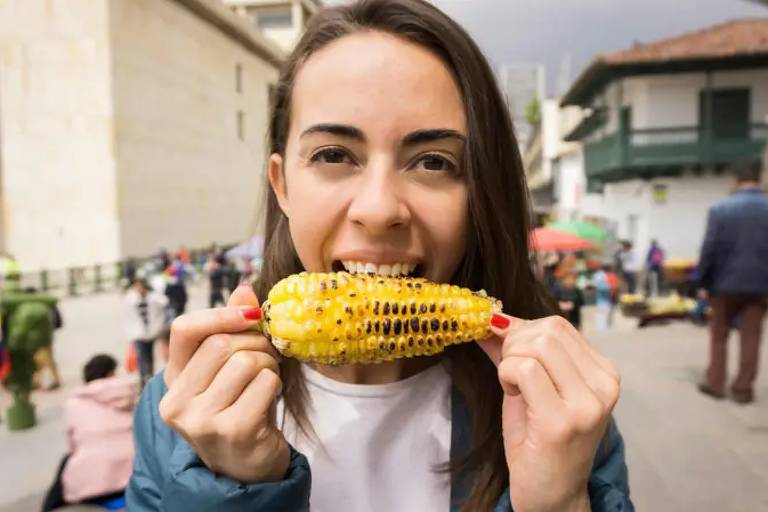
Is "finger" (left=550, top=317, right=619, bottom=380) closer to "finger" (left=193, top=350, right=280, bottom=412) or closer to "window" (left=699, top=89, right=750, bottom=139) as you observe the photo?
"finger" (left=193, top=350, right=280, bottom=412)

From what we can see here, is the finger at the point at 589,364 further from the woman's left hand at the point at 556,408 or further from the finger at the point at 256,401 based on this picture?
the finger at the point at 256,401

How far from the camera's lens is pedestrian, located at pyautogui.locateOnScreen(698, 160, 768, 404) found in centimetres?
434

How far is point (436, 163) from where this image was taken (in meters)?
1.19

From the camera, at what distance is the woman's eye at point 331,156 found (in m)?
1.17

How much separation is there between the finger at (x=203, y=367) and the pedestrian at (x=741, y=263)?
15.0 ft

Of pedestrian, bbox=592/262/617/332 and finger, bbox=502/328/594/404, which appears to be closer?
finger, bbox=502/328/594/404

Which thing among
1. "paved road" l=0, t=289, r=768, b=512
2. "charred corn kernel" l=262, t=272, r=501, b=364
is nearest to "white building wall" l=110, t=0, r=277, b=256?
"paved road" l=0, t=289, r=768, b=512

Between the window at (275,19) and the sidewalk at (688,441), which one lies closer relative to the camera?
the sidewalk at (688,441)

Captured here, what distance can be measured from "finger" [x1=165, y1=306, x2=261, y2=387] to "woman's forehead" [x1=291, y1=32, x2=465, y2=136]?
44 centimetres

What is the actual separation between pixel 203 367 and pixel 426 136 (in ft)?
2.08

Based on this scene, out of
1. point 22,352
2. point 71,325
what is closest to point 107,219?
point 71,325

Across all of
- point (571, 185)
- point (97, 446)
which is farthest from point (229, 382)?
point (571, 185)

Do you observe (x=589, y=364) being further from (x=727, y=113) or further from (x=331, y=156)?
(x=727, y=113)

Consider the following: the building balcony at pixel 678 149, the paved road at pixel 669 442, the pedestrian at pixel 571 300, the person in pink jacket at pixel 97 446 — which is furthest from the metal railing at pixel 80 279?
the building balcony at pixel 678 149
